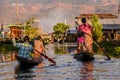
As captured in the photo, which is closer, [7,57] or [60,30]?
[7,57]

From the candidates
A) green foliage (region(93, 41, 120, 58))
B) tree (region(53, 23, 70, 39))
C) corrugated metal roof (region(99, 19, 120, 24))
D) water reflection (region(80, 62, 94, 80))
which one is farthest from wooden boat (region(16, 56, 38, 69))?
tree (region(53, 23, 70, 39))

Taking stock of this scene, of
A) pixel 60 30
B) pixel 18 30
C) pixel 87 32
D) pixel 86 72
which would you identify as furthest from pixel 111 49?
pixel 60 30

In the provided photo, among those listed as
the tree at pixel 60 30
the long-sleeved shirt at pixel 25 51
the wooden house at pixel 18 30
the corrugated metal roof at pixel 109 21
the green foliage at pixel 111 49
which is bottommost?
the tree at pixel 60 30

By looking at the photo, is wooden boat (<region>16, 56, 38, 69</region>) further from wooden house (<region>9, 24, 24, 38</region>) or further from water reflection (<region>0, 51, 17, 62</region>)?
wooden house (<region>9, 24, 24, 38</region>)

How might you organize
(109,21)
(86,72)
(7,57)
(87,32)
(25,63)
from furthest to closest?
(109,21)
(7,57)
(87,32)
(25,63)
(86,72)

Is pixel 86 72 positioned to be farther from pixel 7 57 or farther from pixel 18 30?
pixel 18 30

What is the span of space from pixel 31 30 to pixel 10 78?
121739mm

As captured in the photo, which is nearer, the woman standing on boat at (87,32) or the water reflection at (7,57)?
the woman standing on boat at (87,32)

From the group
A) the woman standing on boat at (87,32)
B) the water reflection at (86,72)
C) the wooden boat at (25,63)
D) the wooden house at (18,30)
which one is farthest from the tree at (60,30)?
the water reflection at (86,72)

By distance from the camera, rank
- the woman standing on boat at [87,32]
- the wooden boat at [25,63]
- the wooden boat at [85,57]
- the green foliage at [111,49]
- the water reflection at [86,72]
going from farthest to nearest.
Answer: the green foliage at [111,49] < the woman standing on boat at [87,32] < the wooden boat at [85,57] < the wooden boat at [25,63] < the water reflection at [86,72]

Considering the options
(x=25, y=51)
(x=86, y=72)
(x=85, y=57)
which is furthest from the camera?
(x=85, y=57)

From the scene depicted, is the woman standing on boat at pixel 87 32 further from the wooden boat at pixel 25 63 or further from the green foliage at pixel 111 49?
the green foliage at pixel 111 49

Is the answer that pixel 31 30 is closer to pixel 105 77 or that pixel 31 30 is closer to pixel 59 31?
pixel 59 31

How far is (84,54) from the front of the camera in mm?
30547
